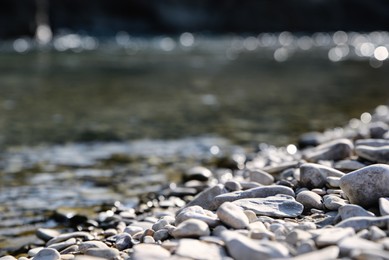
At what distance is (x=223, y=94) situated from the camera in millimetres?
21219

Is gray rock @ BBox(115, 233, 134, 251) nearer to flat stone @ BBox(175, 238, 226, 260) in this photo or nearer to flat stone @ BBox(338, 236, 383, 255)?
flat stone @ BBox(175, 238, 226, 260)

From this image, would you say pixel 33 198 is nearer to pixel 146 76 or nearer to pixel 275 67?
pixel 146 76

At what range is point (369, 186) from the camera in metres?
5.09

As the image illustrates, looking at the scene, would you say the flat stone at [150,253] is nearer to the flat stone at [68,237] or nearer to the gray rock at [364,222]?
the gray rock at [364,222]

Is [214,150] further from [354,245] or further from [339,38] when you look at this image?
[339,38]

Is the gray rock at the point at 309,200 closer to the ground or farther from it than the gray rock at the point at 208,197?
farther from it

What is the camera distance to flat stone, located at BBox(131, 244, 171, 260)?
406 centimetres

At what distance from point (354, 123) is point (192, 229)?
429 inches

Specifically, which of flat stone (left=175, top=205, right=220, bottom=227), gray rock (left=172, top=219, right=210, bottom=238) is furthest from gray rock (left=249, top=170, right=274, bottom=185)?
gray rock (left=172, top=219, right=210, bottom=238)

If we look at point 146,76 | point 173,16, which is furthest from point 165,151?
point 173,16

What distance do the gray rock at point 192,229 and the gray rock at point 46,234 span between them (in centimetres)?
260

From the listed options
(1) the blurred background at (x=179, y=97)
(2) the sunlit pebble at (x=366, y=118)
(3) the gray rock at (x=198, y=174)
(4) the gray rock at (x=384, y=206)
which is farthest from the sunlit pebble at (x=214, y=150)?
(4) the gray rock at (x=384, y=206)

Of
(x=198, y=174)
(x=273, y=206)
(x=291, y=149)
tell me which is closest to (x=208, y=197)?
(x=273, y=206)

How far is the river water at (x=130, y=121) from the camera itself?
8.88 metres
